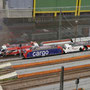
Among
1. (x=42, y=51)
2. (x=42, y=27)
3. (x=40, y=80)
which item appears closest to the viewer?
(x=40, y=80)

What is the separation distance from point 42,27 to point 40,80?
1080 centimetres

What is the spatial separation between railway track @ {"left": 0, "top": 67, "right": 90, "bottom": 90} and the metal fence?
8728 millimetres

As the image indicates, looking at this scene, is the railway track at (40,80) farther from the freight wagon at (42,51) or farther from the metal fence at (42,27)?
the metal fence at (42,27)

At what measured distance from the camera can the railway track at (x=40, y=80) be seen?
672 inches

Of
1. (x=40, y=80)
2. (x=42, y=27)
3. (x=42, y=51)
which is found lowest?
(x=40, y=80)

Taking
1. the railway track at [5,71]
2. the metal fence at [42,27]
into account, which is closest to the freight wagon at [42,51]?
the railway track at [5,71]

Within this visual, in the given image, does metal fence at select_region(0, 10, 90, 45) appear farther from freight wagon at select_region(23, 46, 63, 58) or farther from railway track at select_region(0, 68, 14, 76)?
railway track at select_region(0, 68, 14, 76)

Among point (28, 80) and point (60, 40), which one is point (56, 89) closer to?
point (28, 80)

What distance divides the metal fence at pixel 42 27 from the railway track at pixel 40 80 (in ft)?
28.6

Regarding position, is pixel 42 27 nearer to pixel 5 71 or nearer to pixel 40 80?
pixel 5 71

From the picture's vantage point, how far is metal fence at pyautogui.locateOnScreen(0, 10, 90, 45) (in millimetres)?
25297

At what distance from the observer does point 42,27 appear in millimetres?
26609

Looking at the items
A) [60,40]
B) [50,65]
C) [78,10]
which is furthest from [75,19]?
[50,65]

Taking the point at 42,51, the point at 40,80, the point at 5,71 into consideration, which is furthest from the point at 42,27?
the point at 40,80
